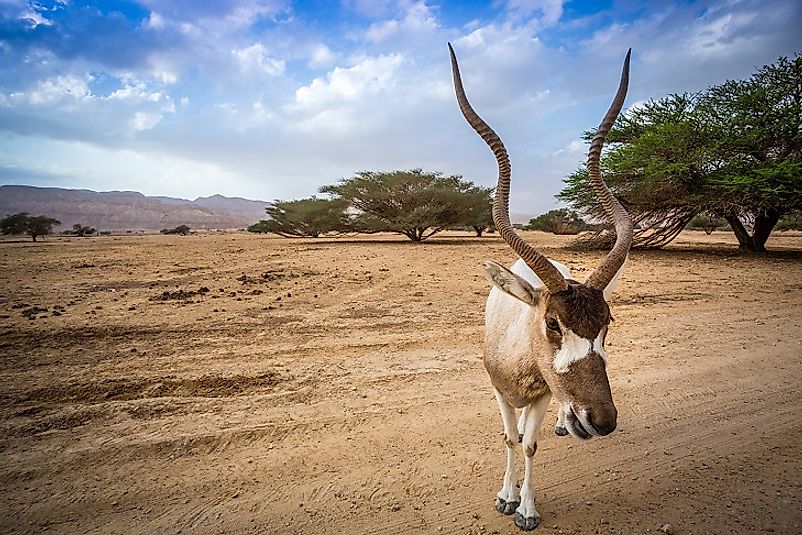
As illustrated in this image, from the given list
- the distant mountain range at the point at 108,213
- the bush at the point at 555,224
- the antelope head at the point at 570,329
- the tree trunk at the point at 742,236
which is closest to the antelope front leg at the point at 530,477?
the antelope head at the point at 570,329

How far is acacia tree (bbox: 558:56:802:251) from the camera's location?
50.4ft

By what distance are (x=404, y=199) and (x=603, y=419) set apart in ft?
84.3

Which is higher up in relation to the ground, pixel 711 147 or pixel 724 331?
pixel 711 147

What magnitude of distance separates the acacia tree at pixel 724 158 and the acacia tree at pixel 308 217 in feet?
55.2

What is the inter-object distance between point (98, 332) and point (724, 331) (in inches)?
395

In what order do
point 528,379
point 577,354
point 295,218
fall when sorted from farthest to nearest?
point 295,218 → point 528,379 → point 577,354

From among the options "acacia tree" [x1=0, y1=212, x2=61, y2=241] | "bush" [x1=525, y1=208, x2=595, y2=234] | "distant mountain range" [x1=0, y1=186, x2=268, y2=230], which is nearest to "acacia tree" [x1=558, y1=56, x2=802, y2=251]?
"bush" [x1=525, y1=208, x2=595, y2=234]

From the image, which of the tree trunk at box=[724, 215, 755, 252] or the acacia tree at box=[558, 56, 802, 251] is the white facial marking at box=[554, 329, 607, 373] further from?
the tree trunk at box=[724, 215, 755, 252]

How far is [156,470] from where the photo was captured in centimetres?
334

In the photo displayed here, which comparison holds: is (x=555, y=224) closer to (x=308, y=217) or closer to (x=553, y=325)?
(x=308, y=217)

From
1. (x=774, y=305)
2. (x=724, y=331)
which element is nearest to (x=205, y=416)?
(x=724, y=331)

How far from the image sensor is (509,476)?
3027mm

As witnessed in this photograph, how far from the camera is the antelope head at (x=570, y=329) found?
2201 millimetres

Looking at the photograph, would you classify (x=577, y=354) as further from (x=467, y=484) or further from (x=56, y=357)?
(x=56, y=357)
